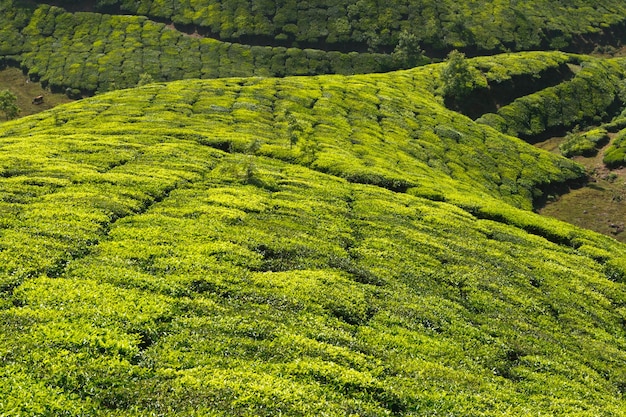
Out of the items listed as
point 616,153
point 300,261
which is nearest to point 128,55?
point 300,261

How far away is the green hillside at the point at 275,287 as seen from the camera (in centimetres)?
1700

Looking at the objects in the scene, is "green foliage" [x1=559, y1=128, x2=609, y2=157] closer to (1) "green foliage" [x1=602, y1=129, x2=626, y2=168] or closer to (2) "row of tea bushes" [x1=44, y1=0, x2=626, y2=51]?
(1) "green foliage" [x1=602, y1=129, x2=626, y2=168]

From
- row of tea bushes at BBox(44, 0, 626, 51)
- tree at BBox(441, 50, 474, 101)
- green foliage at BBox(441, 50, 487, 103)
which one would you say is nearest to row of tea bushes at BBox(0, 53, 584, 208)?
tree at BBox(441, 50, 474, 101)

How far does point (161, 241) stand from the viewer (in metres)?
27.6

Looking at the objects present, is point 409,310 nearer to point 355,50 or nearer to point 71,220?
point 71,220

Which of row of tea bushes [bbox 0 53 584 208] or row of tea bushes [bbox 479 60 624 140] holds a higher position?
row of tea bushes [bbox 479 60 624 140]

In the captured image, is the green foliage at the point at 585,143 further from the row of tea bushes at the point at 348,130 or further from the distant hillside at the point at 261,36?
the distant hillside at the point at 261,36

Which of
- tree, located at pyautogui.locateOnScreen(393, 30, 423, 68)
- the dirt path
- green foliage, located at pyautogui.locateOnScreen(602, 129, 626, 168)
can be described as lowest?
the dirt path

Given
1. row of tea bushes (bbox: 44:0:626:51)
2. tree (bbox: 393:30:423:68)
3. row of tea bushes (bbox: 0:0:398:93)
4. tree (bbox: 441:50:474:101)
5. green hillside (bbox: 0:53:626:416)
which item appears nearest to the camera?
green hillside (bbox: 0:53:626:416)

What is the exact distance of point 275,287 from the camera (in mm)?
24969

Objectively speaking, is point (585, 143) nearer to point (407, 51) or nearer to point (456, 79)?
point (456, 79)

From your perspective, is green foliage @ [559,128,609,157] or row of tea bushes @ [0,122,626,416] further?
green foliage @ [559,128,609,157]

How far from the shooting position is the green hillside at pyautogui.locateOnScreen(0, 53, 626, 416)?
1700cm

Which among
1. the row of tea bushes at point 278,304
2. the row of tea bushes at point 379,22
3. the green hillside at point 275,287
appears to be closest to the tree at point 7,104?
the green hillside at point 275,287
